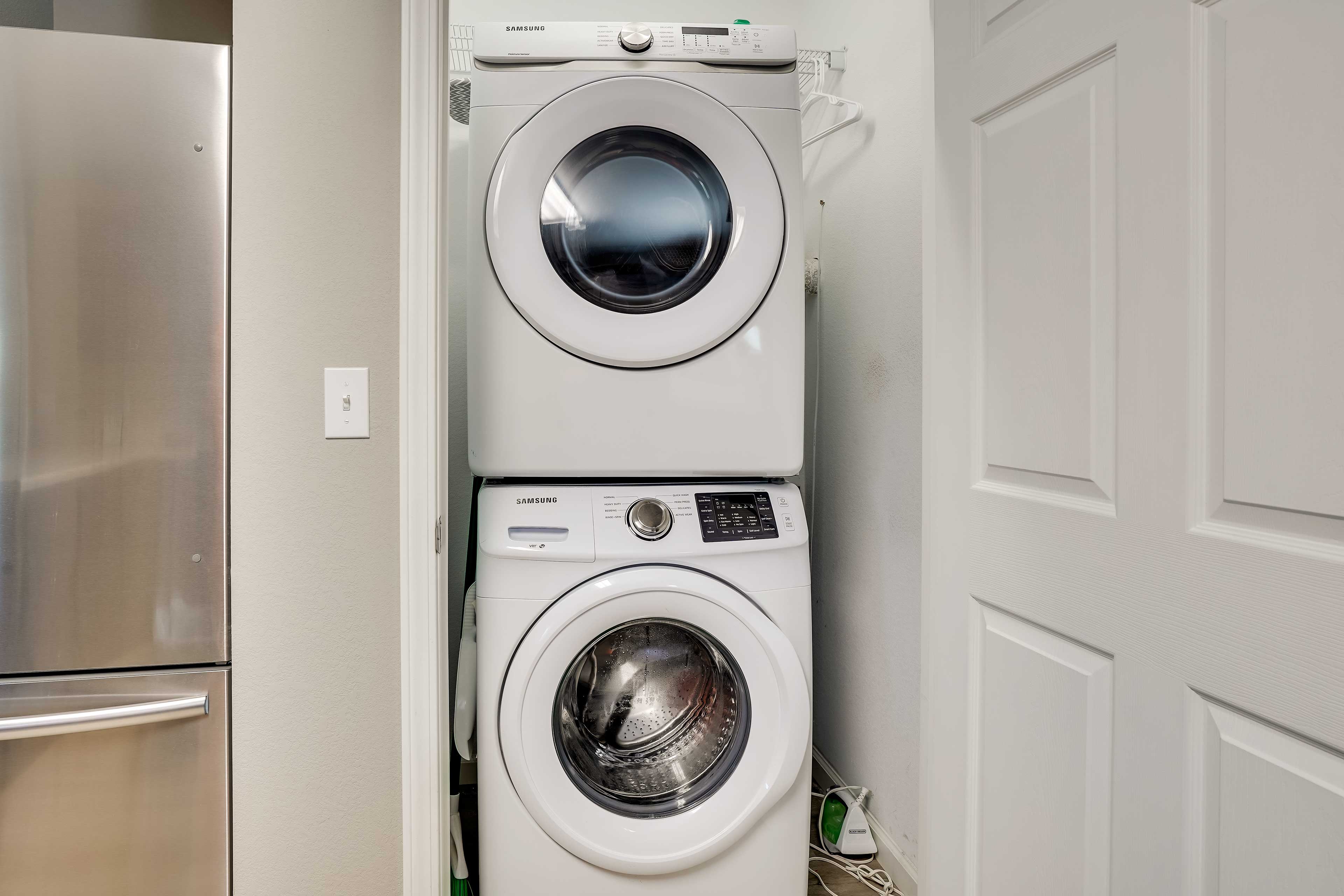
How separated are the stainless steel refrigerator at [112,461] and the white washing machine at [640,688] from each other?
0.44m

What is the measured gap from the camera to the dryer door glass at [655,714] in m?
1.34

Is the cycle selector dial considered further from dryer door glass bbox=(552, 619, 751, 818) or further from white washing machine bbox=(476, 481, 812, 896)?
dryer door glass bbox=(552, 619, 751, 818)

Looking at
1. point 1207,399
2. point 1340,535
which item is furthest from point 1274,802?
point 1207,399

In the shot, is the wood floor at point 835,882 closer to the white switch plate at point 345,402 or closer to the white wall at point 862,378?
the white wall at point 862,378

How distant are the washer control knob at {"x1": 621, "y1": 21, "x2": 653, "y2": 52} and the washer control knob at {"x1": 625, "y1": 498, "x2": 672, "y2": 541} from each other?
858mm

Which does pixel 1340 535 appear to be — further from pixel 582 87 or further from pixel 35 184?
pixel 35 184

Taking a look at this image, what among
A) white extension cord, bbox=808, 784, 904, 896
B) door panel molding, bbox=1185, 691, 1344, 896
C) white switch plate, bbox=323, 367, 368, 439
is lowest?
white extension cord, bbox=808, 784, 904, 896

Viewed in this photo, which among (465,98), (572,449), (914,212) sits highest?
(465,98)

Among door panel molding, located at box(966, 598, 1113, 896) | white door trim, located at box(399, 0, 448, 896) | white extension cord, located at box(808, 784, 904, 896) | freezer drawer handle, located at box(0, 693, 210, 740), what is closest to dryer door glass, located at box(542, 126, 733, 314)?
white door trim, located at box(399, 0, 448, 896)

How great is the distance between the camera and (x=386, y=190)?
1082 millimetres

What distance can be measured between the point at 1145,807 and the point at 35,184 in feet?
5.13

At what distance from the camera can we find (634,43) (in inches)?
53.5

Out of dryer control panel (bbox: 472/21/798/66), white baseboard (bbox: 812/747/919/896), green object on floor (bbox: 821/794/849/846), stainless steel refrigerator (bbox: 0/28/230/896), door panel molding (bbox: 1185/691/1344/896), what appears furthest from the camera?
green object on floor (bbox: 821/794/849/846)

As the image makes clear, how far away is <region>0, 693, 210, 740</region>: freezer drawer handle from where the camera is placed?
3.25 feet
